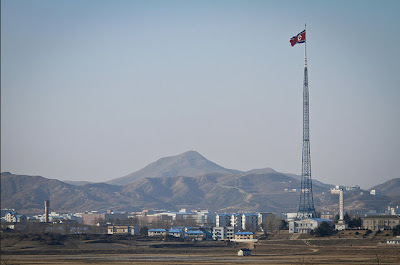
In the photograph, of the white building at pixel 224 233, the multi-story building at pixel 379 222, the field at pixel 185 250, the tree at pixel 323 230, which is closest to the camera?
the field at pixel 185 250

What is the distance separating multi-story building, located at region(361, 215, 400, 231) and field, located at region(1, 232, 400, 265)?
10.8m

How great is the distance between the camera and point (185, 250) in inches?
4087

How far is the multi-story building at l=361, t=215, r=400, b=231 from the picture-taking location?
116 metres

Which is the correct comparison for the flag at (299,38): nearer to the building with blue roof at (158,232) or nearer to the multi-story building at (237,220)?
the building with blue roof at (158,232)

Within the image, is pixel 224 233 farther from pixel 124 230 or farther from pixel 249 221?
pixel 249 221

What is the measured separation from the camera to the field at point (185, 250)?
277 ft

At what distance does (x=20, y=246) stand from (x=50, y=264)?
2492 cm

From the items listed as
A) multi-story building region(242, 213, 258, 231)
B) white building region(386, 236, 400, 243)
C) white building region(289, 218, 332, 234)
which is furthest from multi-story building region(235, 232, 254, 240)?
white building region(386, 236, 400, 243)

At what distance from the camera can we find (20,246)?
104 m

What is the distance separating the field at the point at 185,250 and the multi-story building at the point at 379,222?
10.8 metres

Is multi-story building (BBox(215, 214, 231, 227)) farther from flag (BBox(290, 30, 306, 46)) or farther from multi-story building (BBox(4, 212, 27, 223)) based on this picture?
flag (BBox(290, 30, 306, 46))

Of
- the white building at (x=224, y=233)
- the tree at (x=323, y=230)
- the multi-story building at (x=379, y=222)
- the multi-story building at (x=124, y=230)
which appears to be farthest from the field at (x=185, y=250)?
the multi-story building at (x=124, y=230)

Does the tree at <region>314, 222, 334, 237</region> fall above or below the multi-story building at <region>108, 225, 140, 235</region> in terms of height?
above

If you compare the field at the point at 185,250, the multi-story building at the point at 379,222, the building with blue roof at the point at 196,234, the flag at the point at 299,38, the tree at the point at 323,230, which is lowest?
the field at the point at 185,250
